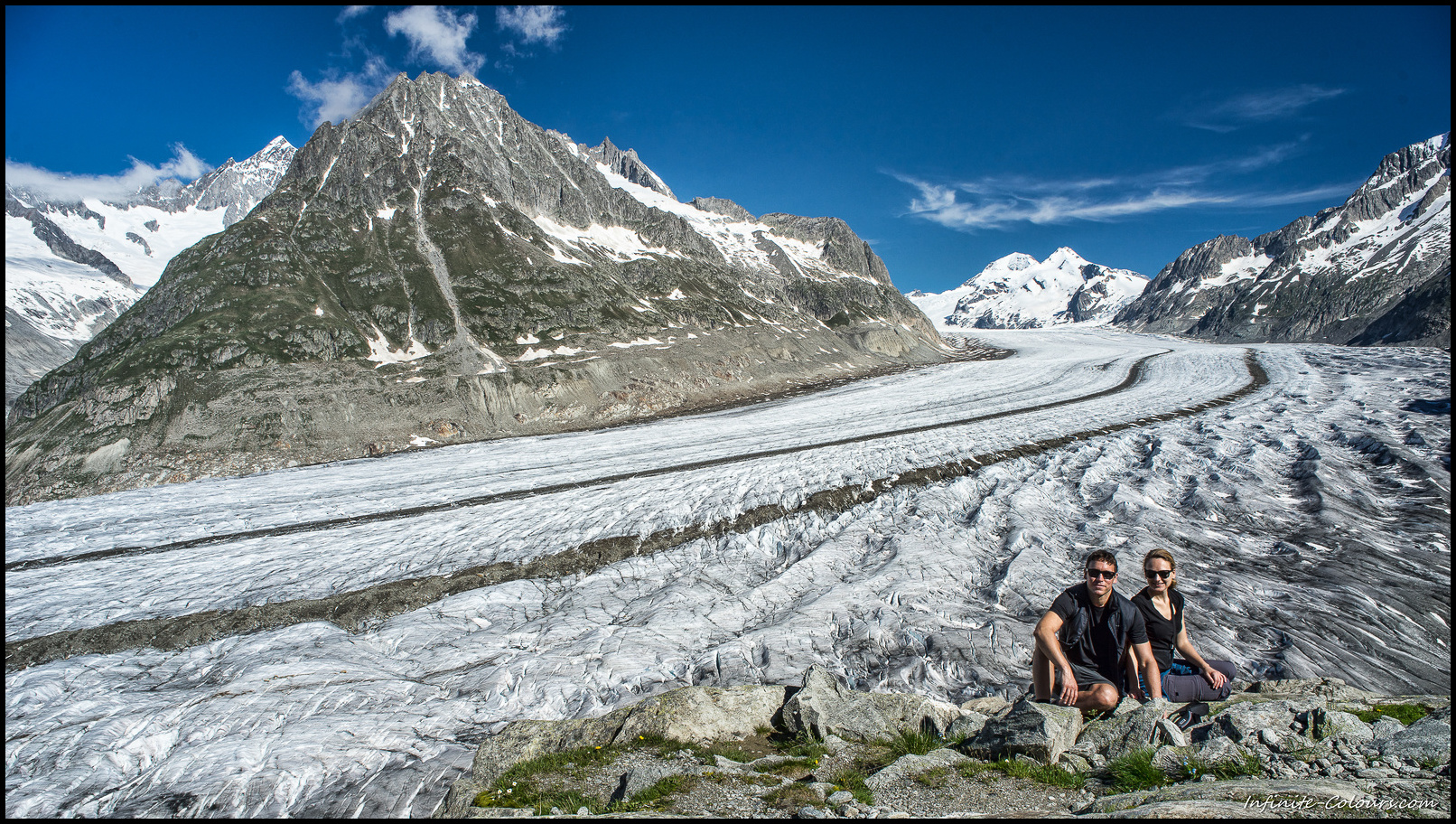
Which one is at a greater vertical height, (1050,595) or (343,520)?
(343,520)

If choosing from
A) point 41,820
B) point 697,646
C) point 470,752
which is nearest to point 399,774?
point 470,752

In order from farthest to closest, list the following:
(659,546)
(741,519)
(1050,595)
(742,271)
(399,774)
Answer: (742,271), (741,519), (659,546), (1050,595), (399,774)

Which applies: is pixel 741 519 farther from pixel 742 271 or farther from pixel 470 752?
pixel 742 271

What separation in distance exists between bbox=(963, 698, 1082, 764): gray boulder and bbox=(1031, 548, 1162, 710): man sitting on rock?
354 mm

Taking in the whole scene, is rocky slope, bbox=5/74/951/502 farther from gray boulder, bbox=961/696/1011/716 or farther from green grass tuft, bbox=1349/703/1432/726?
green grass tuft, bbox=1349/703/1432/726

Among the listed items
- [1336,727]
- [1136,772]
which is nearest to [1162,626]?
[1336,727]

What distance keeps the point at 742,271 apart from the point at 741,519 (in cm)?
9195

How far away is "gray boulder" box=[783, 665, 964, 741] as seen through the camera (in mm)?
6492

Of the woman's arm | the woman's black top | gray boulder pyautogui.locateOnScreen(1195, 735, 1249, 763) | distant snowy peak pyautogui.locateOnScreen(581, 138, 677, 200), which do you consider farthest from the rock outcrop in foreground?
distant snowy peak pyautogui.locateOnScreen(581, 138, 677, 200)

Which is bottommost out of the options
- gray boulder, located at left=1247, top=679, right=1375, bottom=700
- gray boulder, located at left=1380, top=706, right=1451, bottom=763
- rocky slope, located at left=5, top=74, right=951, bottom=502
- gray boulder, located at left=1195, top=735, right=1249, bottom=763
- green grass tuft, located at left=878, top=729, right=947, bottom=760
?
gray boulder, located at left=1247, top=679, right=1375, bottom=700

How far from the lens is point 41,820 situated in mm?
6949

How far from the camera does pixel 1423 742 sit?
184 inches

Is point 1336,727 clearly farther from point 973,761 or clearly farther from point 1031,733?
point 973,761

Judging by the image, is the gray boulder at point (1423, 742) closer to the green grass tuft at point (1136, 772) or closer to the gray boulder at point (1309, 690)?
the gray boulder at point (1309, 690)
